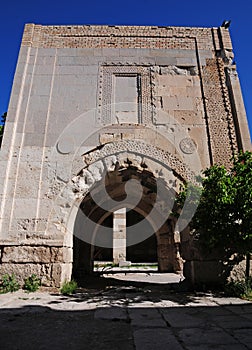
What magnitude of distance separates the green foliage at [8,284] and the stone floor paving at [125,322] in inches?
11.3

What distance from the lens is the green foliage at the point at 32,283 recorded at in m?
5.02

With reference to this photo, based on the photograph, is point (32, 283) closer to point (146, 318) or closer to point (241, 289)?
point (146, 318)

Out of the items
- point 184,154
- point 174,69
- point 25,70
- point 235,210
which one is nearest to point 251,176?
point 235,210

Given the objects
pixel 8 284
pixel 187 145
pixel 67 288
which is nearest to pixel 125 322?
pixel 67 288

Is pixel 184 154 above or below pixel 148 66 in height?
below

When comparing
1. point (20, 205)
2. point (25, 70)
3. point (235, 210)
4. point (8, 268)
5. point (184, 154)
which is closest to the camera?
point (235, 210)

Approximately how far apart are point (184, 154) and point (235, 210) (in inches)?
81.9

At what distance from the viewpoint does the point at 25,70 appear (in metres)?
6.91

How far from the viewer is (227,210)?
464cm

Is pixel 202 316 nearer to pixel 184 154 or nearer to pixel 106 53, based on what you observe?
pixel 184 154

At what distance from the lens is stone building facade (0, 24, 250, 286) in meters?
5.70

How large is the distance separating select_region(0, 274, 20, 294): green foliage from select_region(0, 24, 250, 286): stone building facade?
14cm

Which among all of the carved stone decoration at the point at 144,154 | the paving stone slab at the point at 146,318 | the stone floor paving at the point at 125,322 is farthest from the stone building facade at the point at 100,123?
the paving stone slab at the point at 146,318

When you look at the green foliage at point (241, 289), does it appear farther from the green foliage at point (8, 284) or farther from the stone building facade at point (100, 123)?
the green foliage at point (8, 284)
